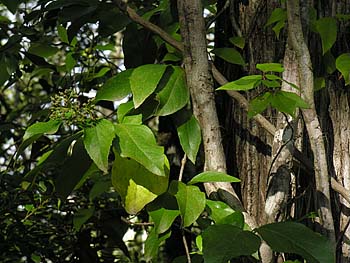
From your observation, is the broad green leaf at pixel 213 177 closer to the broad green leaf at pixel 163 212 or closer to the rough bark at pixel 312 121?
the broad green leaf at pixel 163 212

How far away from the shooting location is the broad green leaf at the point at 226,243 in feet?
3.67

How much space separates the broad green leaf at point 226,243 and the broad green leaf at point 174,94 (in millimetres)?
299

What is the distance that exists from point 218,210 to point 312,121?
0.26 metres

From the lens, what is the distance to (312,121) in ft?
4.61

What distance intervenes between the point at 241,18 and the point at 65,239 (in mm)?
1120

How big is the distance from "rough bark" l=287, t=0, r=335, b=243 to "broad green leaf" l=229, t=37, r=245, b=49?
239mm

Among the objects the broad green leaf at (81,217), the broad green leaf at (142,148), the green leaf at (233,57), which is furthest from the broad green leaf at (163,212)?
the broad green leaf at (81,217)

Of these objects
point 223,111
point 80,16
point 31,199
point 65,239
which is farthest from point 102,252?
point 80,16

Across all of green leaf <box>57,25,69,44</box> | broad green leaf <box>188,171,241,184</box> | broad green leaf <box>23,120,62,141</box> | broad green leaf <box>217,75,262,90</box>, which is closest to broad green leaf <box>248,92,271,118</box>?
broad green leaf <box>217,75,262,90</box>

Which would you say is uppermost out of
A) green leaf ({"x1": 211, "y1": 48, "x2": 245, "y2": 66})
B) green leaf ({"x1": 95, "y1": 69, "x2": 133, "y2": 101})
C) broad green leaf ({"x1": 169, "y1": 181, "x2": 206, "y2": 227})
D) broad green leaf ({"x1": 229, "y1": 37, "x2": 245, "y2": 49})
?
broad green leaf ({"x1": 229, "y1": 37, "x2": 245, "y2": 49})

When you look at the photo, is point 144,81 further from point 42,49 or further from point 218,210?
point 42,49

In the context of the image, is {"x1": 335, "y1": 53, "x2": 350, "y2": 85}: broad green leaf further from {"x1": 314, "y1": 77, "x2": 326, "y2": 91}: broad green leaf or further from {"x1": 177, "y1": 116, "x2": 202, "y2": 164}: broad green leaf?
{"x1": 177, "y1": 116, "x2": 202, "y2": 164}: broad green leaf

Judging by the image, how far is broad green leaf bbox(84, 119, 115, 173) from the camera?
3.99ft

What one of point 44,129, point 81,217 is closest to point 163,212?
point 44,129
